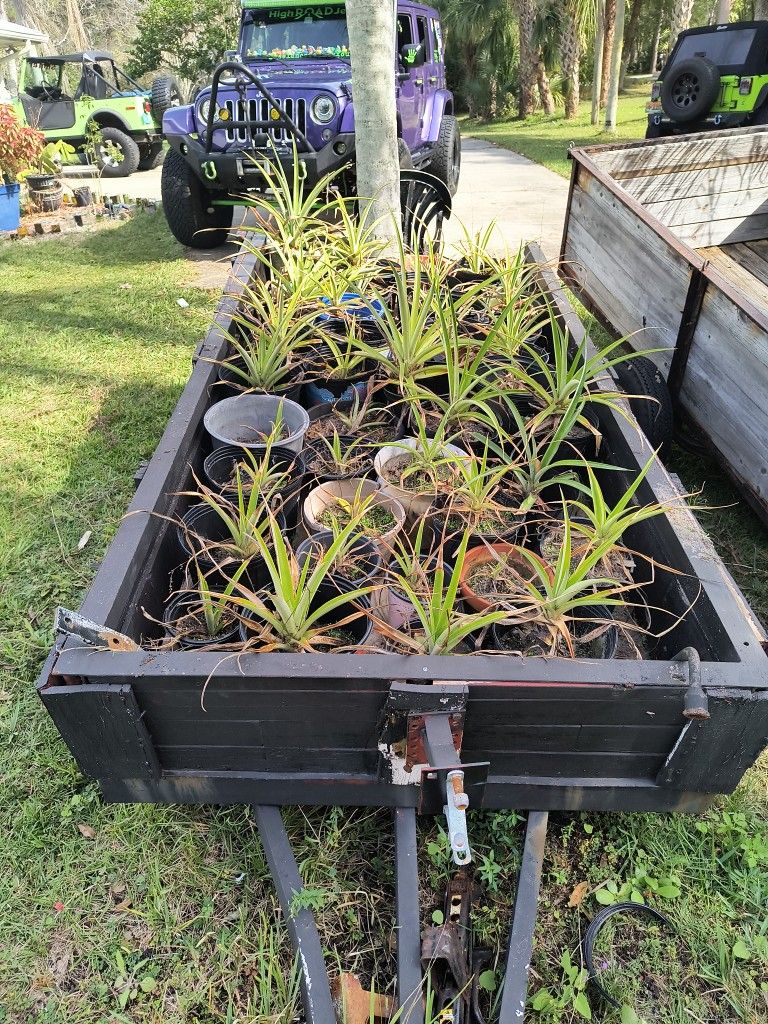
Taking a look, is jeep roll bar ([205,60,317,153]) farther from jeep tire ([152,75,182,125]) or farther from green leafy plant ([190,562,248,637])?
jeep tire ([152,75,182,125])

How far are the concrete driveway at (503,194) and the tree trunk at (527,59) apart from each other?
7003mm

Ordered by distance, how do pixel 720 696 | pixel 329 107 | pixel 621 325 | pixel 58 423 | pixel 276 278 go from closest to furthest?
pixel 720 696, pixel 276 278, pixel 621 325, pixel 58 423, pixel 329 107

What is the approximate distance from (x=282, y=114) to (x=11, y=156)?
429 cm

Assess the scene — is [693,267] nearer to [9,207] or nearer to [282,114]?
[282,114]

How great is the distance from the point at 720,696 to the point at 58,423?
10.8 feet

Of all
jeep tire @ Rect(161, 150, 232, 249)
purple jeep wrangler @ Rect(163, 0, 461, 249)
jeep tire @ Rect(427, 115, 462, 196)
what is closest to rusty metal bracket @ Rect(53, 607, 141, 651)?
purple jeep wrangler @ Rect(163, 0, 461, 249)

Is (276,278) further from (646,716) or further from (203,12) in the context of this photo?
(203,12)

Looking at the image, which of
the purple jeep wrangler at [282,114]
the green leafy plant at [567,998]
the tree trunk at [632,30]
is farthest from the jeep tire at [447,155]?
the tree trunk at [632,30]

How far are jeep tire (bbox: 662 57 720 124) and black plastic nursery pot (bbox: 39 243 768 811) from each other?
7.55 meters

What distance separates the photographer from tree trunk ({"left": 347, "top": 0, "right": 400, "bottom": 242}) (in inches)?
108

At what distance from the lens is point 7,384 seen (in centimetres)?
383

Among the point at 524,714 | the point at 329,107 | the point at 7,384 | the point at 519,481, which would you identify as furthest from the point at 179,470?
the point at 329,107

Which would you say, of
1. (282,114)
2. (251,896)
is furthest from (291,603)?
(282,114)

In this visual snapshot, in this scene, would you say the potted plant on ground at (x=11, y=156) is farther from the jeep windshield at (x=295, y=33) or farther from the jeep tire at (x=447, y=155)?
the jeep tire at (x=447, y=155)
